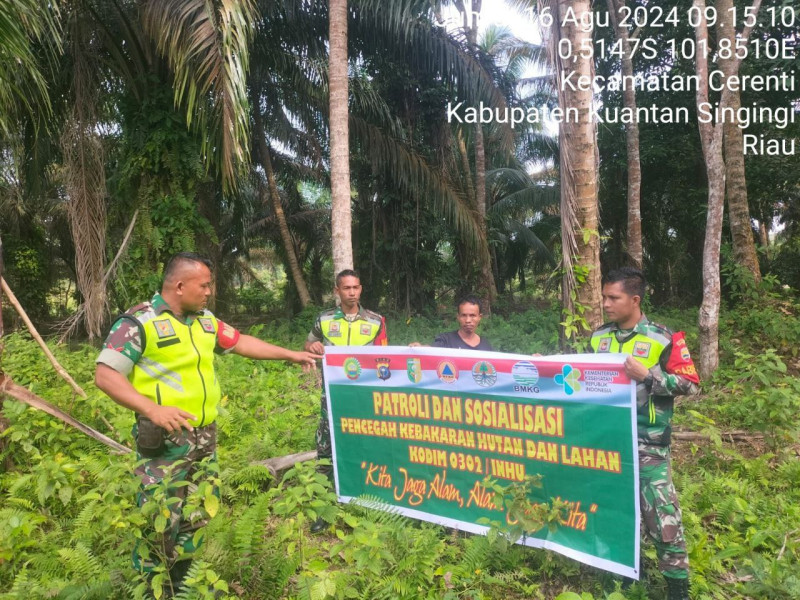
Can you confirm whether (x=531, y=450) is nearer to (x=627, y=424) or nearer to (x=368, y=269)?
(x=627, y=424)

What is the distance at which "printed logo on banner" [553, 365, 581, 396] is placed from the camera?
9.12 feet

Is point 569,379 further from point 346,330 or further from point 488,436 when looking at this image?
point 346,330

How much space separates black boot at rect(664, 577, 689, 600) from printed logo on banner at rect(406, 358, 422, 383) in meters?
1.67

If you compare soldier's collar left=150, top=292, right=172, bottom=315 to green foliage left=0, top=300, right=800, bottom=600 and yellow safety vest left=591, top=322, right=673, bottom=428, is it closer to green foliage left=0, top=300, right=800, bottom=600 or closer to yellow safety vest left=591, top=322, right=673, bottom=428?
green foliage left=0, top=300, right=800, bottom=600

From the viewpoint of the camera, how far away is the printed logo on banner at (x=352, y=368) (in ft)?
11.5

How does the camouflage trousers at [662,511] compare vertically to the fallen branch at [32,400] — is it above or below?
below

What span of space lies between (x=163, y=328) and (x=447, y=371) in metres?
1.62

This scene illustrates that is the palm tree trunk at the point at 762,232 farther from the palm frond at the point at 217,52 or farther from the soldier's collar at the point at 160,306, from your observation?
the soldier's collar at the point at 160,306

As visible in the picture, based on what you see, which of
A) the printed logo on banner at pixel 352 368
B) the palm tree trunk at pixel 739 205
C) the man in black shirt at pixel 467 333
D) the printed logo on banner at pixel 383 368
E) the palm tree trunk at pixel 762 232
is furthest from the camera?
the palm tree trunk at pixel 762 232

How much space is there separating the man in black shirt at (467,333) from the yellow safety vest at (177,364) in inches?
60.6

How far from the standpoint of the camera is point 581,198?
441 centimetres

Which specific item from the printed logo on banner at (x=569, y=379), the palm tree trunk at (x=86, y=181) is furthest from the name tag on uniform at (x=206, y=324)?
the palm tree trunk at (x=86, y=181)

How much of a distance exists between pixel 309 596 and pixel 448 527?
1.27 metres

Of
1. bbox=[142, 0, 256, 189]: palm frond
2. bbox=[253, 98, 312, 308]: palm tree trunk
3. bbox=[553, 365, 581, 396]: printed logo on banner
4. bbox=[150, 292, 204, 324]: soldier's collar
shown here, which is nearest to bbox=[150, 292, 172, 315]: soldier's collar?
bbox=[150, 292, 204, 324]: soldier's collar
